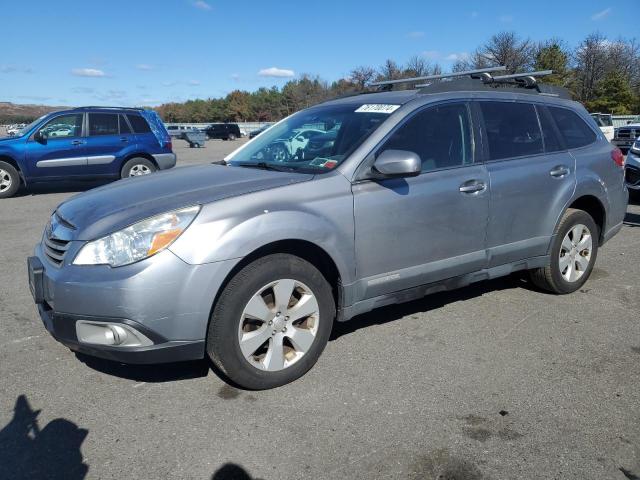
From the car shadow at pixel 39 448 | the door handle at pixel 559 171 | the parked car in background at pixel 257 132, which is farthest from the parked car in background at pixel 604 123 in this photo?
the car shadow at pixel 39 448

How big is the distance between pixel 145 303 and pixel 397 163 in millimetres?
1721

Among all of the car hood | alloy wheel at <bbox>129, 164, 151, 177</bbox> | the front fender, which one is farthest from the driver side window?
the front fender

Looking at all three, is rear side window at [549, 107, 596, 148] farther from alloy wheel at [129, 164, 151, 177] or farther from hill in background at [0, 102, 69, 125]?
hill in background at [0, 102, 69, 125]

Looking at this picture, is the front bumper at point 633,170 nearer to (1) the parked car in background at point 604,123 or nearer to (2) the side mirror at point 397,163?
(2) the side mirror at point 397,163

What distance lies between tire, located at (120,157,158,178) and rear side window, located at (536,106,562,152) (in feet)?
31.2

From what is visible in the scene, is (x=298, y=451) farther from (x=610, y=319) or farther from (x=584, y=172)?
(x=584, y=172)

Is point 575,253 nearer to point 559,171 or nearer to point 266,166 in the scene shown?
point 559,171

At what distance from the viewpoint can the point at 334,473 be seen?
2.53 metres

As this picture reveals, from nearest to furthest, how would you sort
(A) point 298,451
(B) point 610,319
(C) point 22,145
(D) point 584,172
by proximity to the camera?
(A) point 298,451, (B) point 610,319, (D) point 584,172, (C) point 22,145

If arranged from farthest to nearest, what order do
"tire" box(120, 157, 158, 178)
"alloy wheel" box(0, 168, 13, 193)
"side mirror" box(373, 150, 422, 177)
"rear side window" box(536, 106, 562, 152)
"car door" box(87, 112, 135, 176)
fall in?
"tire" box(120, 157, 158, 178) < "car door" box(87, 112, 135, 176) < "alloy wheel" box(0, 168, 13, 193) < "rear side window" box(536, 106, 562, 152) < "side mirror" box(373, 150, 422, 177)

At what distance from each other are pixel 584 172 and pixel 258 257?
3.23 metres

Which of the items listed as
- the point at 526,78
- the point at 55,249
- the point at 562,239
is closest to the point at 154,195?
the point at 55,249

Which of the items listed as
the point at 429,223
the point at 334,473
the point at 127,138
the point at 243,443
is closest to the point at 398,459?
the point at 334,473

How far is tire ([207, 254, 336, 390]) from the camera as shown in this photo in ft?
10.0
